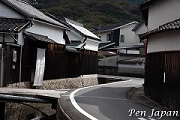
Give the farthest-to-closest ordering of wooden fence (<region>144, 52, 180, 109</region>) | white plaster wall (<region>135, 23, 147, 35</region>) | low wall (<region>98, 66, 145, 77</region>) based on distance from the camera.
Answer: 1. white plaster wall (<region>135, 23, 147, 35</region>)
2. low wall (<region>98, 66, 145, 77</region>)
3. wooden fence (<region>144, 52, 180, 109</region>)

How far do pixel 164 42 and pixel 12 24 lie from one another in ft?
34.0

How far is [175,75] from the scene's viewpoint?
11.3m

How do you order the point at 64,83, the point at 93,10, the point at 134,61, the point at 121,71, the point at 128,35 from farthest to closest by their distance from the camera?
1. the point at 93,10
2. the point at 128,35
3. the point at 121,71
4. the point at 134,61
5. the point at 64,83

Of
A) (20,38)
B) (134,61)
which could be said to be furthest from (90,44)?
(20,38)

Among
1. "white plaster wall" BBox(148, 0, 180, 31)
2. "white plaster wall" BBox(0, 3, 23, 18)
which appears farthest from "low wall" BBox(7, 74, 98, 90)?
"white plaster wall" BBox(148, 0, 180, 31)

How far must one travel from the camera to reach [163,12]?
15.8 metres

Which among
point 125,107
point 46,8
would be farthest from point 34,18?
point 46,8

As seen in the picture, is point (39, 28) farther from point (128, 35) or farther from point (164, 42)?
point (128, 35)

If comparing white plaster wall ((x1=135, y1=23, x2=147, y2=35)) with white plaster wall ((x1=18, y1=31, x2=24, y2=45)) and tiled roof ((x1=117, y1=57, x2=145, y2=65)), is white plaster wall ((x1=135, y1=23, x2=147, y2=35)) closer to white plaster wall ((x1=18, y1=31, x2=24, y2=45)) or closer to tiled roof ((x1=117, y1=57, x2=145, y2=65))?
tiled roof ((x1=117, y1=57, x2=145, y2=65))

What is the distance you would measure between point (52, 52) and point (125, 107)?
11.5 m

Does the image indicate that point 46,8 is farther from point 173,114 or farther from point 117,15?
point 173,114

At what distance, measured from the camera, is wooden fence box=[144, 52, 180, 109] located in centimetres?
1113

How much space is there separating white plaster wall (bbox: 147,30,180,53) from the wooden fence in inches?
11.7

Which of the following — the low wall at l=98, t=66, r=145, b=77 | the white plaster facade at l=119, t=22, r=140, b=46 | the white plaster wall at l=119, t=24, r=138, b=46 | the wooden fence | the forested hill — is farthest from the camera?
the forested hill
